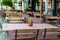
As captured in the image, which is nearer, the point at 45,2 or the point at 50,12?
the point at 50,12

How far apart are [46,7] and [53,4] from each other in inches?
48.5

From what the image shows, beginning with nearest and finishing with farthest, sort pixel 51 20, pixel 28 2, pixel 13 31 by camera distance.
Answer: pixel 13 31 → pixel 51 20 → pixel 28 2

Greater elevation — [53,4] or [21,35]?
[53,4]

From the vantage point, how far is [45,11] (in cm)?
1292

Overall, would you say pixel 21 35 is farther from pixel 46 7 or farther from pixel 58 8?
pixel 46 7

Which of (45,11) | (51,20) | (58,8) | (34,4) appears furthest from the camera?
(34,4)

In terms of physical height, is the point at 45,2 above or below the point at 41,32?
above

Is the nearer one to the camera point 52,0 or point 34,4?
point 52,0

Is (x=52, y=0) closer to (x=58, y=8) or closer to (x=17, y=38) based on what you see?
(x=58, y=8)

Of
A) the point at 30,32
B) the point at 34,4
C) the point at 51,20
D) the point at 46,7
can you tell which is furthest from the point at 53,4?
the point at 30,32

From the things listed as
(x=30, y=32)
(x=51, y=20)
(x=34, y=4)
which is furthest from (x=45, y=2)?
(x=30, y=32)

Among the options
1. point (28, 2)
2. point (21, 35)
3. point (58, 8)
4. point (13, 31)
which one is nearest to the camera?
point (13, 31)

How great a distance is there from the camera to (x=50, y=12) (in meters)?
12.1

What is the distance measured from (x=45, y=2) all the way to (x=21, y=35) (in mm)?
8815
